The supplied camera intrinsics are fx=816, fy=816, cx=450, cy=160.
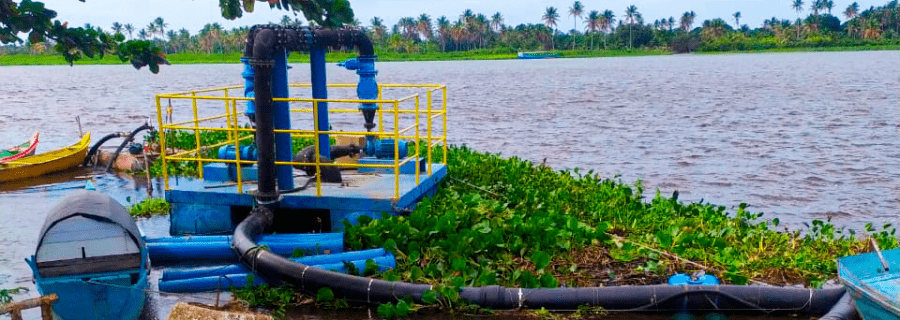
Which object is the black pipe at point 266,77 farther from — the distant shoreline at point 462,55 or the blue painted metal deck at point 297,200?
the distant shoreline at point 462,55

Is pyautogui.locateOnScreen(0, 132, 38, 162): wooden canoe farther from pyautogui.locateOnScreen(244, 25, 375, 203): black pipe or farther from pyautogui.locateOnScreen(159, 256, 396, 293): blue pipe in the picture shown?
pyautogui.locateOnScreen(159, 256, 396, 293): blue pipe

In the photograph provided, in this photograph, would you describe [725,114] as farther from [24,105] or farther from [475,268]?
[24,105]

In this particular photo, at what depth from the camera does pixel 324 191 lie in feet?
34.9

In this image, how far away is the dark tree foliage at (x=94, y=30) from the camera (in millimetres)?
3643

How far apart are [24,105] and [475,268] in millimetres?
49997

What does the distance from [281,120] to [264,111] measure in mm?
634

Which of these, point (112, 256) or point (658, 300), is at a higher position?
point (112, 256)

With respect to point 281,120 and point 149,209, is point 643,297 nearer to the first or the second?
point 281,120

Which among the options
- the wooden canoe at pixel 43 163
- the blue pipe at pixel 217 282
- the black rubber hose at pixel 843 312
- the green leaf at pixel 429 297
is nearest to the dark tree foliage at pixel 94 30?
the green leaf at pixel 429 297

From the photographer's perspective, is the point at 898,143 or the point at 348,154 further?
the point at 898,143

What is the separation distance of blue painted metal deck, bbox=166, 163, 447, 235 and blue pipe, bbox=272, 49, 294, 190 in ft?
0.92

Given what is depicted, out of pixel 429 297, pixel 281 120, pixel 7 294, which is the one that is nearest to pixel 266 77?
pixel 281 120

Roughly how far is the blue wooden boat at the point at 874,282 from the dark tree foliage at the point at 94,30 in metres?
5.45

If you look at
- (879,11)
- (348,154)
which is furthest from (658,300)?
(879,11)
